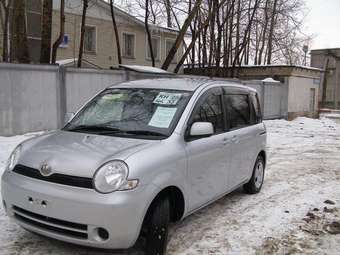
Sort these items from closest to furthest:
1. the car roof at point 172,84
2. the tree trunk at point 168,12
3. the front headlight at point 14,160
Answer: the front headlight at point 14,160
the car roof at point 172,84
the tree trunk at point 168,12

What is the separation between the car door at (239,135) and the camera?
5457 millimetres

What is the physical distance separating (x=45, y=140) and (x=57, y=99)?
671 cm

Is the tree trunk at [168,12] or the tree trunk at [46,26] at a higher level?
the tree trunk at [168,12]

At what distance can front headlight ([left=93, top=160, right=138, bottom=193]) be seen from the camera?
3.53 meters

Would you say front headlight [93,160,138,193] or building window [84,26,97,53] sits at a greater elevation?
building window [84,26,97,53]

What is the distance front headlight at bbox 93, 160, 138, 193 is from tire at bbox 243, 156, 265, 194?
126 inches

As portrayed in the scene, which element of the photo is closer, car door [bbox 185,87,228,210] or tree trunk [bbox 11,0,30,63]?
car door [bbox 185,87,228,210]

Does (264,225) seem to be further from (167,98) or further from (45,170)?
(45,170)

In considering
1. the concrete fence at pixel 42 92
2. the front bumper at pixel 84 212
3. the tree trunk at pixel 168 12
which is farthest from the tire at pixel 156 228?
the tree trunk at pixel 168 12

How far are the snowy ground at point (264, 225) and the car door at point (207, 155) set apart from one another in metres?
0.39

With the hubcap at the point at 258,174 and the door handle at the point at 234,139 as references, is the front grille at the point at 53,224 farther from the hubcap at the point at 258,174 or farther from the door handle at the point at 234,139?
the hubcap at the point at 258,174

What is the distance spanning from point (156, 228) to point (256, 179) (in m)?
3.09

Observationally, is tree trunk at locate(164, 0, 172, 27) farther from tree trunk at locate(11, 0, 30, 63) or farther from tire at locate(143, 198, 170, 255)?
tire at locate(143, 198, 170, 255)

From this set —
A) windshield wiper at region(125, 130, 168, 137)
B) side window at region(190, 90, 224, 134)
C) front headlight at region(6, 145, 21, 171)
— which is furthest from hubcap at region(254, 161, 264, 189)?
front headlight at region(6, 145, 21, 171)
